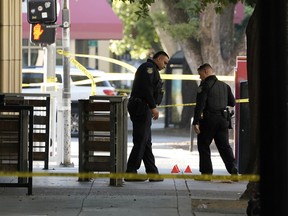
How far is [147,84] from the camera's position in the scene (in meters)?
12.0

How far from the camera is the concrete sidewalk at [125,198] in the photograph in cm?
959

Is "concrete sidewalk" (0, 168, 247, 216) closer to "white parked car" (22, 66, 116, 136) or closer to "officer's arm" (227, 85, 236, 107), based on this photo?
"officer's arm" (227, 85, 236, 107)

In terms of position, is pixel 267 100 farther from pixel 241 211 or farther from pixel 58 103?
pixel 58 103

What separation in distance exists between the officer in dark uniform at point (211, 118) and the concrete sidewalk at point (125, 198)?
0.43 metres

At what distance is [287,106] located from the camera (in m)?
5.21

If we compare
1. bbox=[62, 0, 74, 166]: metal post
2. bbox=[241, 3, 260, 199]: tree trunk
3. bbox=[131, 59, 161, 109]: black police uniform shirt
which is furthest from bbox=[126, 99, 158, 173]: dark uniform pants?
bbox=[62, 0, 74, 166]: metal post

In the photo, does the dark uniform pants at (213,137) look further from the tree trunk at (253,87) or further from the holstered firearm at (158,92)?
the tree trunk at (253,87)

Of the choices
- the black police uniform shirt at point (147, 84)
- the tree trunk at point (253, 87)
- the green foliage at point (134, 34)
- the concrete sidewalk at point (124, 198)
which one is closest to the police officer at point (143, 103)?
the black police uniform shirt at point (147, 84)

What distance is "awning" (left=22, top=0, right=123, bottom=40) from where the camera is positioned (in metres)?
31.6

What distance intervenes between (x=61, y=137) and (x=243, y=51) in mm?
10689

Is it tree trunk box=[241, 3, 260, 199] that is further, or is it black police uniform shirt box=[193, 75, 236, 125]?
black police uniform shirt box=[193, 75, 236, 125]

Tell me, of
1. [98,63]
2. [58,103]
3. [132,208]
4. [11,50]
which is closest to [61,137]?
[58,103]

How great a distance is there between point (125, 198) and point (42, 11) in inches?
251

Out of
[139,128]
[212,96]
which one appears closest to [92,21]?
[212,96]
